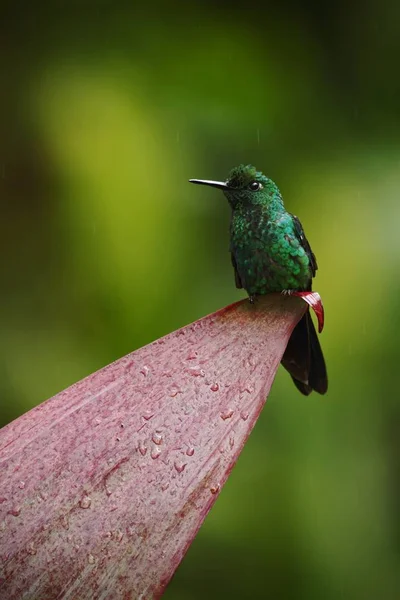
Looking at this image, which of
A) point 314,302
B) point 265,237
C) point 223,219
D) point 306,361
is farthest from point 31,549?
point 223,219

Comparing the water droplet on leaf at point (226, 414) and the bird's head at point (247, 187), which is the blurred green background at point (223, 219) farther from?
the water droplet on leaf at point (226, 414)

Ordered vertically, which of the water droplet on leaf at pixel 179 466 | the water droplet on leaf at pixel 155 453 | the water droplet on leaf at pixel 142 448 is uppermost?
the water droplet on leaf at pixel 142 448

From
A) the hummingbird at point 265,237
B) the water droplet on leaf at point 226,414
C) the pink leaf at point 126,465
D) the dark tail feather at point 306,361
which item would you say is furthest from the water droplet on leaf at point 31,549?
the hummingbird at point 265,237

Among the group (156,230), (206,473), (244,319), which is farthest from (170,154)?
(206,473)

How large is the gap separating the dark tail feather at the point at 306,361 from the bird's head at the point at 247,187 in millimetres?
263

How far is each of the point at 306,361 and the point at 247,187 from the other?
33cm

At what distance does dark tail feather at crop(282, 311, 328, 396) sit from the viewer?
77 centimetres

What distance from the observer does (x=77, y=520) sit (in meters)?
0.39

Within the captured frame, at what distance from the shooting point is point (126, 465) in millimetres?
Answer: 414

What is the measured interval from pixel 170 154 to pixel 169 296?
345mm

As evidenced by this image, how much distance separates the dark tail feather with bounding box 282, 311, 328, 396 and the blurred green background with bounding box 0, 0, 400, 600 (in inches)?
33.0

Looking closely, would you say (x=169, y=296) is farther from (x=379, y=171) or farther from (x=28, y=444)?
(x=28, y=444)

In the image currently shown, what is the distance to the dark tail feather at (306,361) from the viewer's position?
772mm

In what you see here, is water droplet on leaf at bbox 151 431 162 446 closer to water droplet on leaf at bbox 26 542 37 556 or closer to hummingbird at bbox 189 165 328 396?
water droplet on leaf at bbox 26 542 37 556
